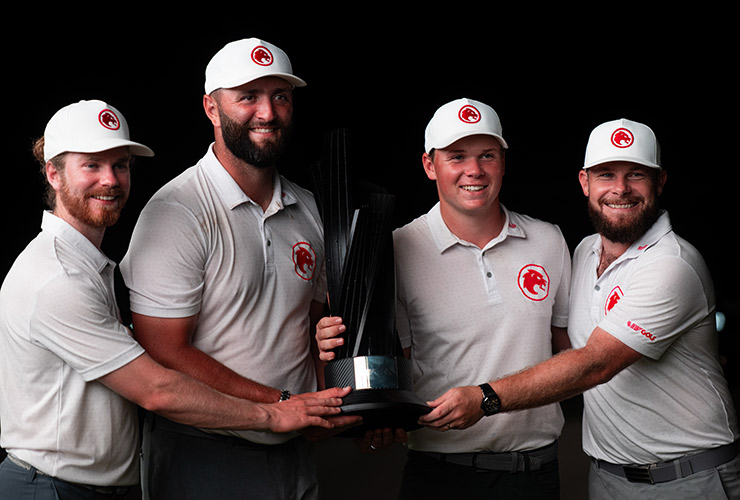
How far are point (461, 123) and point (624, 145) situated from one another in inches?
20.3

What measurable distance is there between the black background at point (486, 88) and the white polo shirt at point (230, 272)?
3.70 metres

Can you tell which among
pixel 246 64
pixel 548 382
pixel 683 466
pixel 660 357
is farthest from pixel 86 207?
pixel 683 466

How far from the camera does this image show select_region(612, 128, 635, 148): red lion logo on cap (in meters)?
2.95

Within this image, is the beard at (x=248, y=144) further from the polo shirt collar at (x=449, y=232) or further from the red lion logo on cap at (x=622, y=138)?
the red lion logo on cap at (x=622, y=138)

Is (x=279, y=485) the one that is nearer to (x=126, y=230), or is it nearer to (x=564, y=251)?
(x=564, y=251)

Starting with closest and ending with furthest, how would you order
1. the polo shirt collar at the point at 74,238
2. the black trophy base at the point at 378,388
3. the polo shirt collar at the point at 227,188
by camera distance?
the polo shirt collar at the point at 74,238 < the black trophy base at the point at 378,388 < the polo shirt collar at the point at 227,188

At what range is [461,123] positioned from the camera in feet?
9.64

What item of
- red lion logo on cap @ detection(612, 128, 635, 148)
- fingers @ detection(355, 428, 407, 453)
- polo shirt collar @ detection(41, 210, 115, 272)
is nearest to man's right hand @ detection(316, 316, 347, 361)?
fingers @ detection(355, 428, 407, 453)

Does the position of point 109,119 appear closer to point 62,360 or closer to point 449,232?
point 62,360

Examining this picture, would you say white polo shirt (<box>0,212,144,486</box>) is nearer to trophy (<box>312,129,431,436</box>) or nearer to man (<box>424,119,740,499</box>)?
trophy (<box>312,129,431,436</box>)

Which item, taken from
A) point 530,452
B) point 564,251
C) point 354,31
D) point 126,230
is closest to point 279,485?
point 530,452

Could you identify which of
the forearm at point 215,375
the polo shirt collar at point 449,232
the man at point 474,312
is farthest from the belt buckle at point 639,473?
the forearm at point 215,375

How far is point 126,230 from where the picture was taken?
6281mm

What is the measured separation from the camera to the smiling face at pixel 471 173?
9.63 feet
